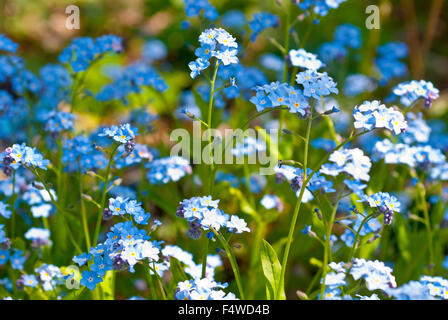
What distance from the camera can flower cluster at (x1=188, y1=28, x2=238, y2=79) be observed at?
→ 1.91 metres

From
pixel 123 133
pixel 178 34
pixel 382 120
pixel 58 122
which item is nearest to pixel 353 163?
pixel 382 120

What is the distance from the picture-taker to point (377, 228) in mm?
2348

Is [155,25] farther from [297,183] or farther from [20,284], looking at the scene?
[297,183]

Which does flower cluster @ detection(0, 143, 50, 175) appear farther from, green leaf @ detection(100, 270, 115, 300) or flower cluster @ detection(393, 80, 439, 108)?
flower cluster @ detection(393, 80, 439, 108)

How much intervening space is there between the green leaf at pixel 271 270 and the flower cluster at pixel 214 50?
68 cm

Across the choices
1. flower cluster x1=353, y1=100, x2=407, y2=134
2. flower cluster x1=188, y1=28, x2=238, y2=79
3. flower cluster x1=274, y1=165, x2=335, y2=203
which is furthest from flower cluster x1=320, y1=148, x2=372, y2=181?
flower cluster x1=188, y1=28, x2=238, y2=79

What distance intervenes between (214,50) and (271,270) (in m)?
0.85

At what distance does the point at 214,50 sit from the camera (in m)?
1.99

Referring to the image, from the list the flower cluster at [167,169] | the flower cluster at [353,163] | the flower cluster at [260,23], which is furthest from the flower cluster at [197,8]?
the flower cluster at [353,163]

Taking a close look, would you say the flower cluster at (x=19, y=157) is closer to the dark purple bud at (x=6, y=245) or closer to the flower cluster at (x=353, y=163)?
the dark purple bud at (x=6, y=245)

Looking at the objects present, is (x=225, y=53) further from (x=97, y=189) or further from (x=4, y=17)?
(x=4, y=17)

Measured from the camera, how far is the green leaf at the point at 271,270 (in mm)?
2049

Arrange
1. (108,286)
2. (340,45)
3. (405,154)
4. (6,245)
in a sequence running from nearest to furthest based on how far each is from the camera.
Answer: (6,245) → (108,286) → (405,154) → (340,45)

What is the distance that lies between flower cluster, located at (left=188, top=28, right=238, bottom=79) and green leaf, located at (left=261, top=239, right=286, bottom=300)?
2.24 feet
